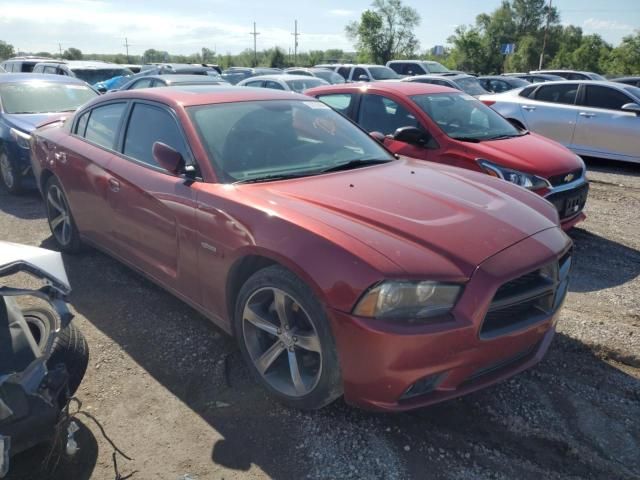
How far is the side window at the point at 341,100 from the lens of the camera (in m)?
6.48

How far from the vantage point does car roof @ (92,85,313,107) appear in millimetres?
3627

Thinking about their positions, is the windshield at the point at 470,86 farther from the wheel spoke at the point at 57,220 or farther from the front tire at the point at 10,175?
the wheel spoke at the point at 57,220

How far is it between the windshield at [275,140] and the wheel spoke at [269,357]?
1.01 metres

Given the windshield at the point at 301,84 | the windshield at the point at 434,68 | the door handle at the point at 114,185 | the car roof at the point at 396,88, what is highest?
the windshield at the point at 434,68

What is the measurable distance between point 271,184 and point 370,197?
0.59m

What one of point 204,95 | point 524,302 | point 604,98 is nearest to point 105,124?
point 204,95

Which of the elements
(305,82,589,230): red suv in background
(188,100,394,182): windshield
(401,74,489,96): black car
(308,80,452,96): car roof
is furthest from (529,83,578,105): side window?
(188,100,394,182): windshield

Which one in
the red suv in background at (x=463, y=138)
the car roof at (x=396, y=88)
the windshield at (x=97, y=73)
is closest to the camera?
the red suv in background at (x=463, y=138)

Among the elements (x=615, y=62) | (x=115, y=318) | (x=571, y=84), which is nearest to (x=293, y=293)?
(x=115, y=318)

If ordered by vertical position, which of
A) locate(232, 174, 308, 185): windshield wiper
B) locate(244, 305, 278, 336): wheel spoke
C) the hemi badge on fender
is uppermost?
locate(232, 174, 308, 185): windshield wiper

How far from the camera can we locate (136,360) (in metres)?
3.32

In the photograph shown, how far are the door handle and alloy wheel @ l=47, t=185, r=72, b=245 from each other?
1.14 meters

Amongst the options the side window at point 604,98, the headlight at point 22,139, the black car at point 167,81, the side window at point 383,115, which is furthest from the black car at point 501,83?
the headlight at point 22,139

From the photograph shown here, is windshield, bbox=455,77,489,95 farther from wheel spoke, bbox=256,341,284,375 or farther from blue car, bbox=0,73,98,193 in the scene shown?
wheel spoke, bbox=256,341,284,375
